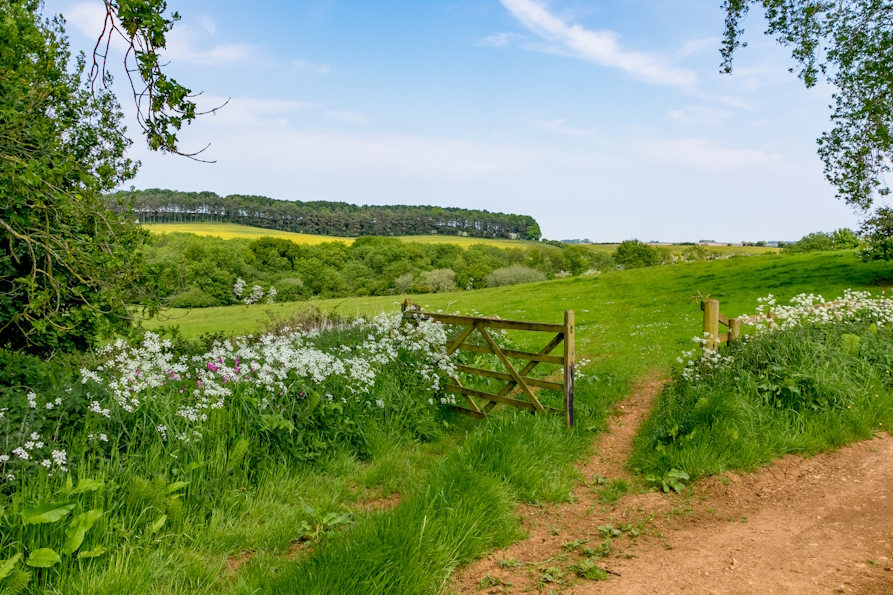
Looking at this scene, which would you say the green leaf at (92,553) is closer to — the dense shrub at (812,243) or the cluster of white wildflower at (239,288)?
the cluster of white wildflower at (239,288)

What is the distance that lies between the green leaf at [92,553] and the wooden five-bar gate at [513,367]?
18.0ft

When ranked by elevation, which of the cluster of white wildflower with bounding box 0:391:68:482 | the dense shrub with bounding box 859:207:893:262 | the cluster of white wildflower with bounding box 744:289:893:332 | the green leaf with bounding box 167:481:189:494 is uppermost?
the dense shrub with bounding box 859:207:893:262

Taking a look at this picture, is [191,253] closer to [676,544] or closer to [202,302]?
[202,302]

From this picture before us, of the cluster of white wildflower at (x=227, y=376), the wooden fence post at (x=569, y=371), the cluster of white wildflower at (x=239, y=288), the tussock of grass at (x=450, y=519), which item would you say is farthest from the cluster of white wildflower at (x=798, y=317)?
the cluster of white wildflower at (x=239, y=288)

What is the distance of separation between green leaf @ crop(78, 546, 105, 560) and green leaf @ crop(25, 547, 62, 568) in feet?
0.56

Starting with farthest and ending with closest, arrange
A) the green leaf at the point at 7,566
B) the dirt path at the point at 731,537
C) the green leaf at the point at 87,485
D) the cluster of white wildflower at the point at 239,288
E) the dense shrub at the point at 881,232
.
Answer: the cluster of white wildflower at the point at 239,288, the dense shrub at the point at 881,232, the green leaf at the point at 87,485, the dirt path at the point at 731,537, the green leaf at the point at 7,566

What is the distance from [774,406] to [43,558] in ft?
26.4

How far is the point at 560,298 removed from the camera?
32656mm

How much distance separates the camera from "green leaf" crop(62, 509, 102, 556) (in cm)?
396

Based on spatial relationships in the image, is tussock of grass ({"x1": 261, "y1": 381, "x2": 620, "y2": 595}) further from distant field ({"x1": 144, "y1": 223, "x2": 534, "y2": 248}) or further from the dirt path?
distant field ({"x1": 144, "y1": 223, "x2": 534, "y2": 248})

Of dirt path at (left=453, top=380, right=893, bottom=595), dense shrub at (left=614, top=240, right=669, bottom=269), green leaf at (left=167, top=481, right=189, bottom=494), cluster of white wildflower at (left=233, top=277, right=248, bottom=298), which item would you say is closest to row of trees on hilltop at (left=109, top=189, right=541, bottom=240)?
cluster of white wildflower at (left=233, top=277, right=248, bottom=298)

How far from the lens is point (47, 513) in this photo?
3986 mm

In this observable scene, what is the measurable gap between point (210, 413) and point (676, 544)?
5.05m

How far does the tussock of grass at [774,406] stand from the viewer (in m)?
6.36
